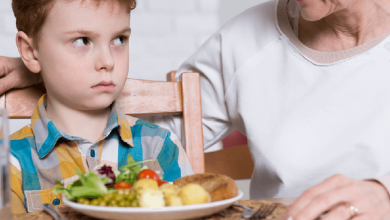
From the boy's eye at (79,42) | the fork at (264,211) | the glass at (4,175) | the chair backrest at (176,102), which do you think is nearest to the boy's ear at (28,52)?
the boy's eye at (79,42)

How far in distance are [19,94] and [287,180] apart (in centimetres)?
77

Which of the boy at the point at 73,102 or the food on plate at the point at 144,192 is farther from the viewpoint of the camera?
the boy at the point at 73,102

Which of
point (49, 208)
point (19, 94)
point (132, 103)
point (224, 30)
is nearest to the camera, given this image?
point (49, 208)

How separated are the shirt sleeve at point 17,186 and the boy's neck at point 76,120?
0.49 feet

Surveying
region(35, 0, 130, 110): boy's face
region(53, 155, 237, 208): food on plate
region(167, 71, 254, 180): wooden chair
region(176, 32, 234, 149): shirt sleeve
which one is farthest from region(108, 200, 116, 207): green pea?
region(167, 71, 254, 180): wooden chair

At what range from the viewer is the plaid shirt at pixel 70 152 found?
34.5 inches

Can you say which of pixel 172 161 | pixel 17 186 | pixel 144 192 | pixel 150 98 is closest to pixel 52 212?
pixel 144 192

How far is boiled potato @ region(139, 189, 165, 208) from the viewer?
1.72ft

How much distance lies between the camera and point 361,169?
99cm

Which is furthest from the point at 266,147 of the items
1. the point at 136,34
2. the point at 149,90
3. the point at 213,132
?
the point at 136,34

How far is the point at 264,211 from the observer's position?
600 millimetres

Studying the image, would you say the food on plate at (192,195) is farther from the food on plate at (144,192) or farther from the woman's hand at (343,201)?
the woman's hand at (343,201)

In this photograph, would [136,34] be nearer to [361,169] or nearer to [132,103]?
[132,103]

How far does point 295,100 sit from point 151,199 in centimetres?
66
